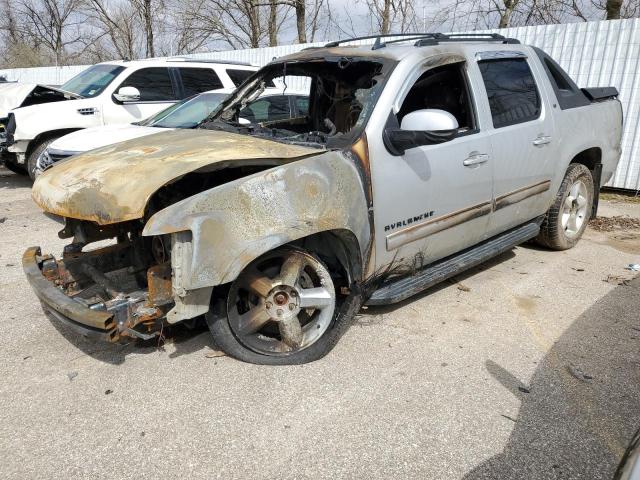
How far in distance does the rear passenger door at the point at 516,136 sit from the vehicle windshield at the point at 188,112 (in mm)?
4035

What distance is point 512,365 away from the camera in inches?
130

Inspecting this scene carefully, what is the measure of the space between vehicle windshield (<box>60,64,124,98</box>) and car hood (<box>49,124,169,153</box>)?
178 cm

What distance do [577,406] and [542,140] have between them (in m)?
2.42

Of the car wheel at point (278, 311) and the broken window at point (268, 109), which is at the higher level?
the broken window at point (268, 109)

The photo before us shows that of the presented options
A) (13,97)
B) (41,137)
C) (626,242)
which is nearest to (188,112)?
(41,137)

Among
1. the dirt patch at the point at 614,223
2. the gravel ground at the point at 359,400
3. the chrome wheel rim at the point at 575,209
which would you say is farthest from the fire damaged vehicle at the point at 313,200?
the dirt patch at the point at 614,223

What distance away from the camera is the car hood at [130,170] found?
2740mm

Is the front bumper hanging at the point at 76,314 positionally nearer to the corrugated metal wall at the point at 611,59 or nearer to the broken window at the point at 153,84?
the broken window at the point at 153,84

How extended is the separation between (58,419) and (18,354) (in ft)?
2.95

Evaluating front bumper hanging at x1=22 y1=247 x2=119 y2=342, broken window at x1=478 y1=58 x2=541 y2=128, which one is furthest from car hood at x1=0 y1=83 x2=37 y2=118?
broken window at x1=478 y1=58 x2=541 y2=128

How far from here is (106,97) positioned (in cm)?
834

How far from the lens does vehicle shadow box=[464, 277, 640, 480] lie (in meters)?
2.43

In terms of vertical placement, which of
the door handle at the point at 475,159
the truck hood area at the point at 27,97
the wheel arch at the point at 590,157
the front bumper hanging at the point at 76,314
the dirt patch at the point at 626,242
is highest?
the truck hood area at the point at 27,97

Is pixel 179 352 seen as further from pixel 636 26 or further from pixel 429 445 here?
pixel 636 26
